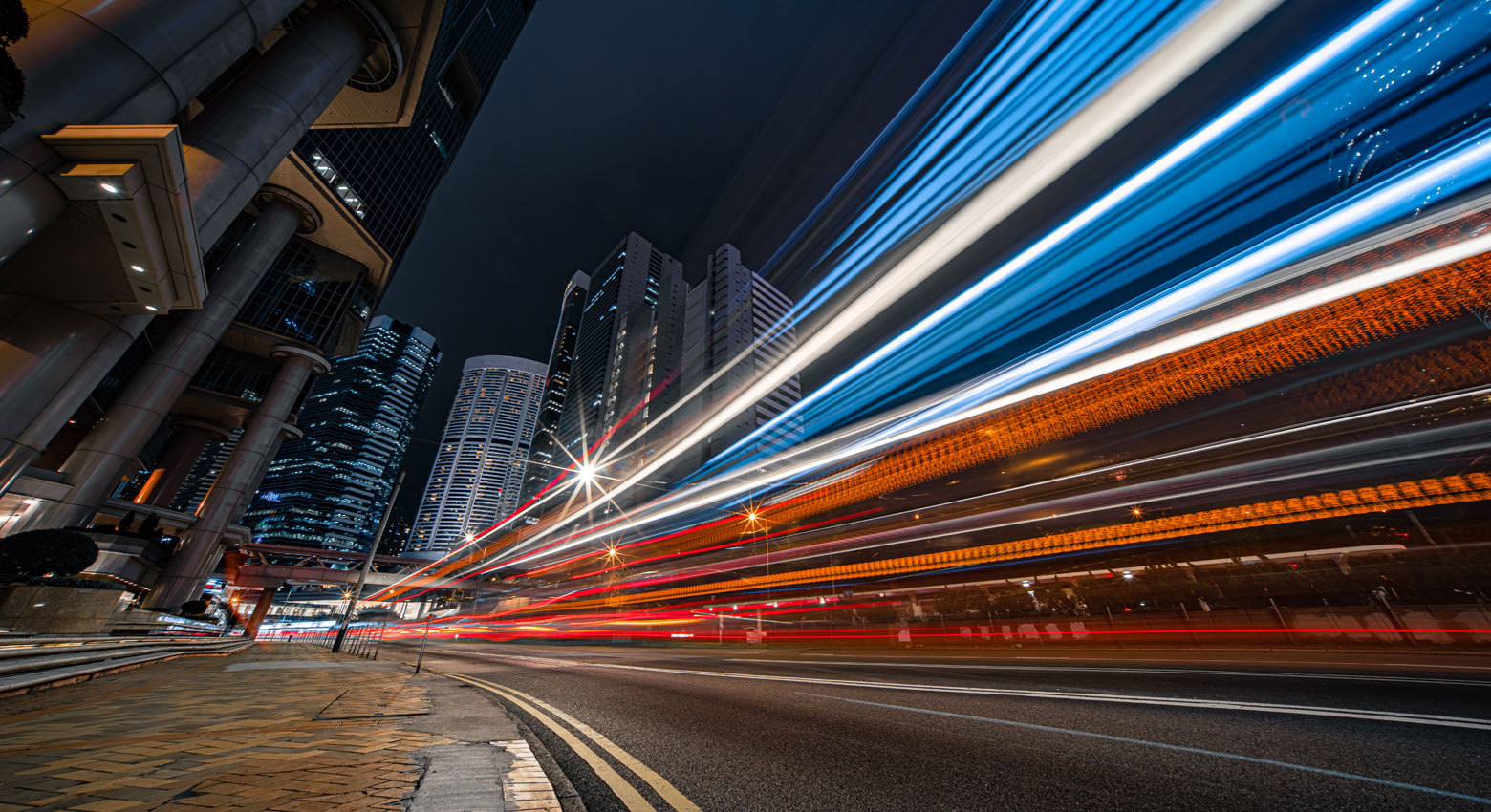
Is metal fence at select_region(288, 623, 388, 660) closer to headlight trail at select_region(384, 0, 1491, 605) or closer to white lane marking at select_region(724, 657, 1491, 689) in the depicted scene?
white lane marking at select_region(724, 657, 1491, 689)

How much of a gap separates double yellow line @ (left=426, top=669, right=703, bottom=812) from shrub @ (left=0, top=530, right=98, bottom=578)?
17379 millimetres

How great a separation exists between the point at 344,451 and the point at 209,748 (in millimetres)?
186758

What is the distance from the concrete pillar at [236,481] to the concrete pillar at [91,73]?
101 feet

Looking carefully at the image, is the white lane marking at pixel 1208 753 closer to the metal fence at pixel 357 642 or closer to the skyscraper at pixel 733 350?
the metal fence at pixel 357 642

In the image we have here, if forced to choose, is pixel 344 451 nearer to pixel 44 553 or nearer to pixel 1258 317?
pixel 44 553

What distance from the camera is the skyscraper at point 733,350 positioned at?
7669cm

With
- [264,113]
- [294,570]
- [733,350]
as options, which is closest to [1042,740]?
[264,113]

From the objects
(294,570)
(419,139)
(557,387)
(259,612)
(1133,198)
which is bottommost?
(259,612)

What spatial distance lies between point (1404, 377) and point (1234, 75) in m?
11.2

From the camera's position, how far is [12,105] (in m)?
7.77

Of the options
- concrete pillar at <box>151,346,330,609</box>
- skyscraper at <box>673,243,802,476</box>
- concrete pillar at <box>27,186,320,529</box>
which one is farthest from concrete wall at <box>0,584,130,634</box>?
skyscraper at <box>673,243,802,476</box>

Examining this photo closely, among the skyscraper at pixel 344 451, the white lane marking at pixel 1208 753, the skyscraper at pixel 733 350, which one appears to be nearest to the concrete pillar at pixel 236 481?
the white lane marking at pixel 1208 753

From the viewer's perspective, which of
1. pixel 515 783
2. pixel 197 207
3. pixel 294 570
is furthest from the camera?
pixel 294 570

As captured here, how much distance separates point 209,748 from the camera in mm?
3436
